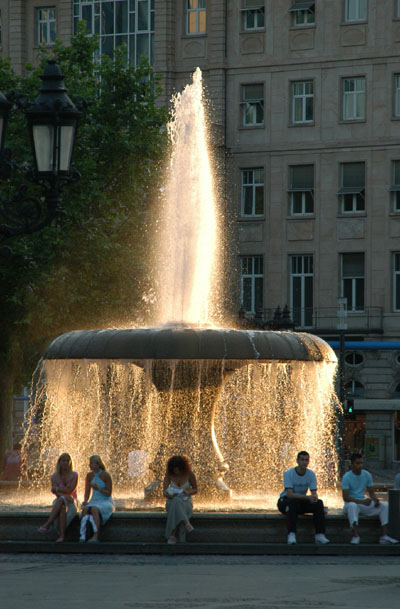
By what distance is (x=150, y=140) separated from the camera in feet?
129

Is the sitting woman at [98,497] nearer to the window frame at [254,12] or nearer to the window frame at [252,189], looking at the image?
the window frame at [252,189]

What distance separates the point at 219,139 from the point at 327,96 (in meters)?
4.14

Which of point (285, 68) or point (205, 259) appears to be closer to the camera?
point (205, 259)

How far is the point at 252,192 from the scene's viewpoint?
52.1m

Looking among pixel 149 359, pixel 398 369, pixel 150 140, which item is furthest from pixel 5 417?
pixel 149 359

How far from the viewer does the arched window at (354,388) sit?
49.6 m

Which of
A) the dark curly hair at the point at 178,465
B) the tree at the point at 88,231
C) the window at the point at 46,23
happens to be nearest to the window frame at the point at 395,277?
the tree at the point at 88,231

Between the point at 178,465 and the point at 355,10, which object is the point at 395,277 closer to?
the point at 355,10

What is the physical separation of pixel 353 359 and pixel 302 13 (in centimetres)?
1230

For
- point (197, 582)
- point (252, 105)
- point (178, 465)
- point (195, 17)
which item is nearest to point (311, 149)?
point (252, 105)

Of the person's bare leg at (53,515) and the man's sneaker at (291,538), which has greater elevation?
the person's bare leg at (53,515)

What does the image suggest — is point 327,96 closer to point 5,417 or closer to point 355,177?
point 355,177

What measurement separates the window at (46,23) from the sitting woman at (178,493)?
40925mm

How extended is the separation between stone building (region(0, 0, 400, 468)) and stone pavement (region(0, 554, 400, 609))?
34.4 m
